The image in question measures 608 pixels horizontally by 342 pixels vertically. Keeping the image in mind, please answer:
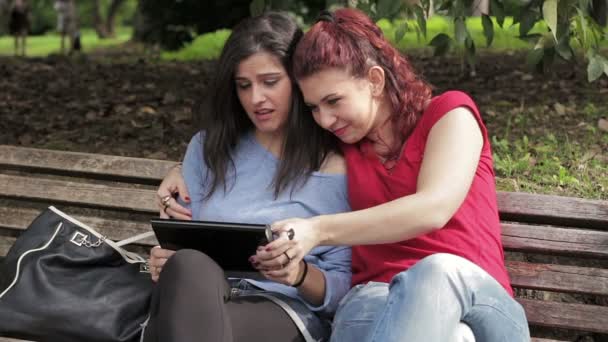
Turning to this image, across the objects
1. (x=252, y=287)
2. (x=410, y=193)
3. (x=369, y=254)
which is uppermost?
(x=410, y=193)

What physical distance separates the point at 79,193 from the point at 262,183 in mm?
942

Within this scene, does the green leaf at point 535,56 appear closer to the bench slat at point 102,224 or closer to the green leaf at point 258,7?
the green leaf at point 258,7

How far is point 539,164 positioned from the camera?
4.36 metres

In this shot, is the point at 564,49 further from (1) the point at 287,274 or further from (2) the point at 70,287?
(2) the point at 70,287

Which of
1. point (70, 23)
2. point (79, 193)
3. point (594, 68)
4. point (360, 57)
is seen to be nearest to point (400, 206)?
point (360, 57)

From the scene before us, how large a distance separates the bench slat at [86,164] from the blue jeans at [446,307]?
131 centimetres

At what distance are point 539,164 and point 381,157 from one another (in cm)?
140

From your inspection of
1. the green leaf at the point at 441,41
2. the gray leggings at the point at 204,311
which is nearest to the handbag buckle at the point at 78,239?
the gray leggings at the point at 204,311

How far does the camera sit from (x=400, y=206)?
2.89 m

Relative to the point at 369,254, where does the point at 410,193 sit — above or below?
above

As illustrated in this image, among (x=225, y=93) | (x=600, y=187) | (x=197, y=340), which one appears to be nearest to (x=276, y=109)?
(x=225, y=93)

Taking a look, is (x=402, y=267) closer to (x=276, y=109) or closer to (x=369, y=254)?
(x=369, y=254)

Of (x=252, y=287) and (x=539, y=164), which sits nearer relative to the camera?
(x=252, y=287)

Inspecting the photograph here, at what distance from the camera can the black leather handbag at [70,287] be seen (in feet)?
10.3
